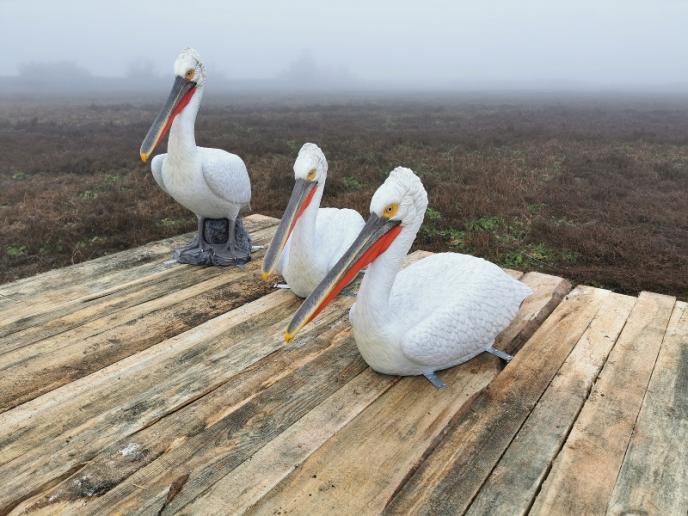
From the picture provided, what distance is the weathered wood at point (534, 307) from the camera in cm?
316

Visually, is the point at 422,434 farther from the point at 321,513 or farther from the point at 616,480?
the point at 616,480

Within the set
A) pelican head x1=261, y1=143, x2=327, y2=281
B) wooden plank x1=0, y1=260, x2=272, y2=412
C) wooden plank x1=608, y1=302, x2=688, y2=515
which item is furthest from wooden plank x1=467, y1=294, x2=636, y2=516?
wooden plank x1=0, y1=260, x2=272, y2=412

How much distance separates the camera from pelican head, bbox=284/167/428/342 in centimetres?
241

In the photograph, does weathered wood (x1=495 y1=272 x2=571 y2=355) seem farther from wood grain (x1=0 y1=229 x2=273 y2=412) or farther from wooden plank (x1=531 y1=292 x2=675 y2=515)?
wood grain (x1=0 y1=229 x2=273 y2=412)

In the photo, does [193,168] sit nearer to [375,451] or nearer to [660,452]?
[375,451]

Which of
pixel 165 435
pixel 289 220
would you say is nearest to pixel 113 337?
pixel 165 435

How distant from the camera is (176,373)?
275cm

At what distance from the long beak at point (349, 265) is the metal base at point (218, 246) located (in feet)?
6.84

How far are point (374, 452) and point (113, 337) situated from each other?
182 centimetres

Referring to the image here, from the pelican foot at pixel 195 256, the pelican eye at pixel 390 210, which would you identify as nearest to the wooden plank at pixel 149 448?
the pelican eye at pixel 390 210

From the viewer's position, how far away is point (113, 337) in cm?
314

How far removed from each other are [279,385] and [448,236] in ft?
17.4

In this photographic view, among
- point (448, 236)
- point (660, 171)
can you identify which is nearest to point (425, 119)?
point (660, 171)

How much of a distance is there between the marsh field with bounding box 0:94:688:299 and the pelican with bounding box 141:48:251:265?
3.12 meters
